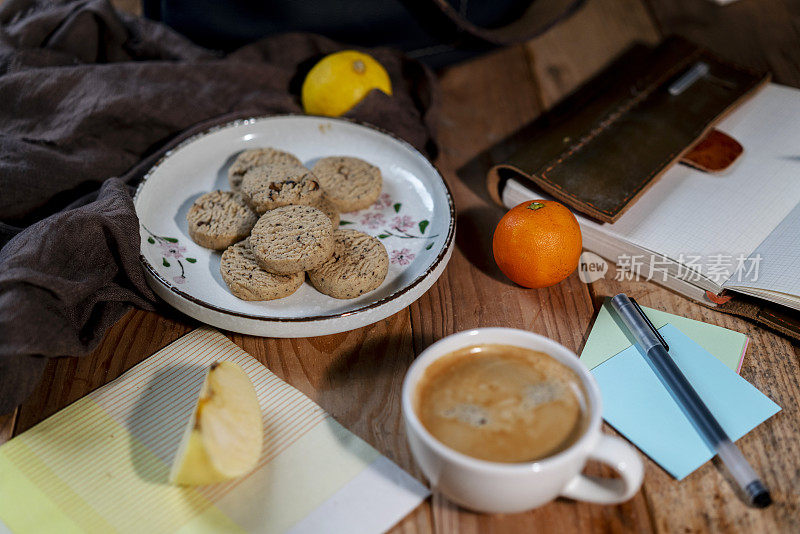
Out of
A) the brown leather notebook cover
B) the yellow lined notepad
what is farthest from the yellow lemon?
the yellow lined notepad

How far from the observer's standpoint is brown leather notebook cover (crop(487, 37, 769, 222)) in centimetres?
109

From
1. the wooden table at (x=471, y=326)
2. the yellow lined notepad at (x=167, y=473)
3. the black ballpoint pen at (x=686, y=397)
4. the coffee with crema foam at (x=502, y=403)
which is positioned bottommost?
the wooden table at (x=471, y=326)

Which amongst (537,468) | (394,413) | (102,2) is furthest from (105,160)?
(537,468)

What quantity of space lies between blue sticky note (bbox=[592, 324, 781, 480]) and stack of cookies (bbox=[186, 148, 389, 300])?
0.35 meters

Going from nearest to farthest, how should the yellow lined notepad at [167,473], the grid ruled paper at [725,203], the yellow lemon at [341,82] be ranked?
the yellow lined notepad at [167,473] < the grid ruled paper at [725,203] < the yellow lemon at [341,82]

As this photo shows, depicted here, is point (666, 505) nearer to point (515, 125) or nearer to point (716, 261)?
point (716, 261)

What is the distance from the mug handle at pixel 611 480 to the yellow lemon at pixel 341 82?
0.82 metres

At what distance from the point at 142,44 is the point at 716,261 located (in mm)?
1117

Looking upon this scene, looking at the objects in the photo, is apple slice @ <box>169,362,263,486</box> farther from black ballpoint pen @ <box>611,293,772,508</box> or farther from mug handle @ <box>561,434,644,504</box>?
black ballpoint pen @ <box>611,293,772,508</box>

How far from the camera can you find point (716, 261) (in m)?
1.01

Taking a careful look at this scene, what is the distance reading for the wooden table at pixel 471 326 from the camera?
0.75 m

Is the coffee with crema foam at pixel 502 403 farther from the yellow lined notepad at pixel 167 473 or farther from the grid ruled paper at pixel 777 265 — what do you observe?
the grid ruled paper at pixel 777 265

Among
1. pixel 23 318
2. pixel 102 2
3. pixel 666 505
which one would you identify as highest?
pixel 102 2

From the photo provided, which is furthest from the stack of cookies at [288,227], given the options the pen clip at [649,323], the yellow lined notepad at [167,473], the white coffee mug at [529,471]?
the pen clip at [649,323]
